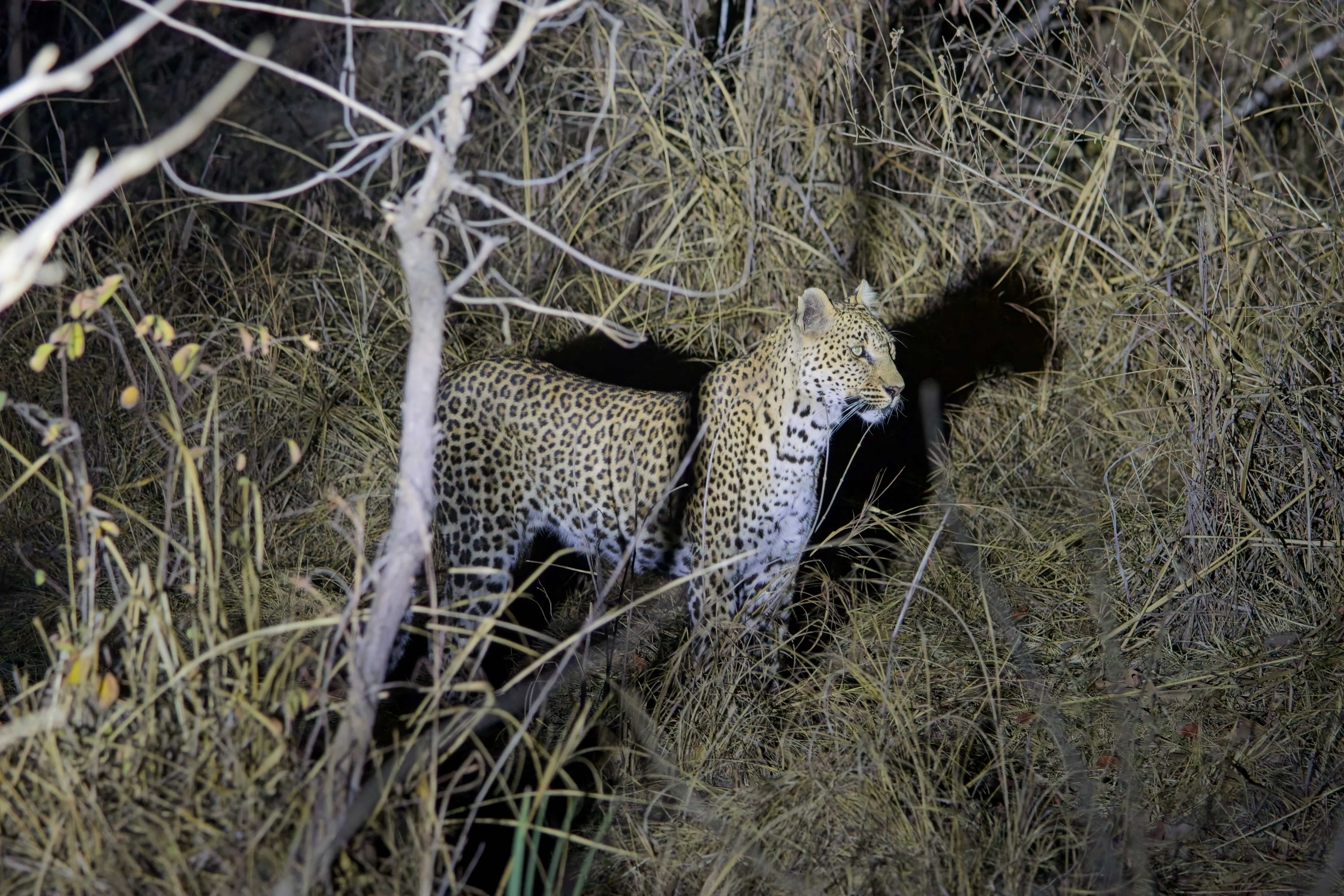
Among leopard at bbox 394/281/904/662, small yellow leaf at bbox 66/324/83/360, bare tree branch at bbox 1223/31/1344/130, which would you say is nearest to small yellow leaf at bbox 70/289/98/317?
small yellow leaf at bbox 66/324/83/360

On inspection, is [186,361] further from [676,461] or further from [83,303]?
[676,461]

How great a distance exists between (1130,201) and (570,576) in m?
4.57

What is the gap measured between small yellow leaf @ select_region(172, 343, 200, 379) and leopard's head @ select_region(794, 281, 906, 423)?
7.85ft

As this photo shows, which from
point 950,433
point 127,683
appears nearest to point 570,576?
point 950,433

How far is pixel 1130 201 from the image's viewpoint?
7.86 metres

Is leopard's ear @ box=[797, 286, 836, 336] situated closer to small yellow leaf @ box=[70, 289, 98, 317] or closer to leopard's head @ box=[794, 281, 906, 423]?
leopard's head @ box=[794, 281, 906, 423]

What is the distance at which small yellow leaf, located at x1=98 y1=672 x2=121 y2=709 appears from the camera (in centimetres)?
317

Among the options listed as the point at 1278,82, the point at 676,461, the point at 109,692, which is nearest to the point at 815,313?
the point at 676,461

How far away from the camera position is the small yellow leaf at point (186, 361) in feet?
10.9

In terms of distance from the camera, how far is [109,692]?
3.18 meters

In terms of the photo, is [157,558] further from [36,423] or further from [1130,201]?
[1130,201]

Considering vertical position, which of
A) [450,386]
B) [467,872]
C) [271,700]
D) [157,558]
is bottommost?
[157,558]

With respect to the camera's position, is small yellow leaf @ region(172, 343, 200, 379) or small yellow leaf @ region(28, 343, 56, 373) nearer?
small yellow leaf @ region(28, 343, 56, 373)

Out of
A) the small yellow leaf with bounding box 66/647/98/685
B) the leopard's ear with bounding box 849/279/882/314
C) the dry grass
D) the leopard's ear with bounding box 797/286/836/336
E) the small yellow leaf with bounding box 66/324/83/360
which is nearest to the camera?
the small yellow leaf with bounding box 66/647/98/685
